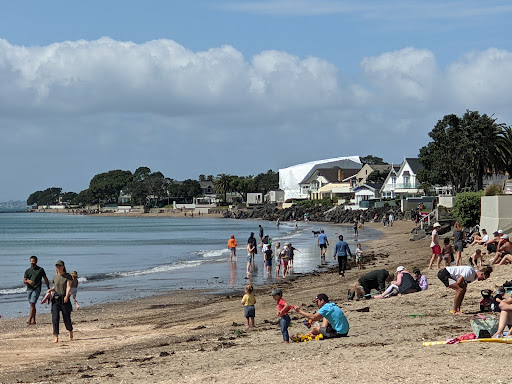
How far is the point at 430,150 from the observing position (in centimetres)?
7400

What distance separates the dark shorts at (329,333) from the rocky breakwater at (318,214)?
70795mm

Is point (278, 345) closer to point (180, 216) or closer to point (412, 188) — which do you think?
point (412, 188)

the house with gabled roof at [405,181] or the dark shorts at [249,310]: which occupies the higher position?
the house with gabled roof at [405,181]

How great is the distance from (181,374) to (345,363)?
222 cm

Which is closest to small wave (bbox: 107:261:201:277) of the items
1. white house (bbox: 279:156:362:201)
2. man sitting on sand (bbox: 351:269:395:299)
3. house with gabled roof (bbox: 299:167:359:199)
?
man sitting on sand (bbox: 351:269:395:299)

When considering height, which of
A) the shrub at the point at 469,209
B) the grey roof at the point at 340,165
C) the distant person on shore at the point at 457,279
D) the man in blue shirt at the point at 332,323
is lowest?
the man in blue shirt at the point at 332,323

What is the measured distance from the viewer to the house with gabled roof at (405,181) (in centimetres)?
10362

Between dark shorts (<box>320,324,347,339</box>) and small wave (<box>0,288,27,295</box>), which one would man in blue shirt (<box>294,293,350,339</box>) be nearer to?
dark shorts (<box>320,324,347,339</box>)

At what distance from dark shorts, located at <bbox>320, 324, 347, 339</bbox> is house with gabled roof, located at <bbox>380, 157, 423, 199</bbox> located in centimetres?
8977

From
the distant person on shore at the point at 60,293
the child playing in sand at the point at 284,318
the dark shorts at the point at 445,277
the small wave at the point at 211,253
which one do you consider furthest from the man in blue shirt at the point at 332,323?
the small wave at the point at 211,253

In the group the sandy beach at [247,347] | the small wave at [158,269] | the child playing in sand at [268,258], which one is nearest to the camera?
the sandy beach at [247,347]

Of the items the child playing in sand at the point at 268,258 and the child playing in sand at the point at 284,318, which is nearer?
the child playing in sand at the point at 284,318

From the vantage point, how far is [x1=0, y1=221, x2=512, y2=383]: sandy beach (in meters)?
9.41

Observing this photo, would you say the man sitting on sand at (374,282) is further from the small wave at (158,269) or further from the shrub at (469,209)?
the shrub at (469,209)
